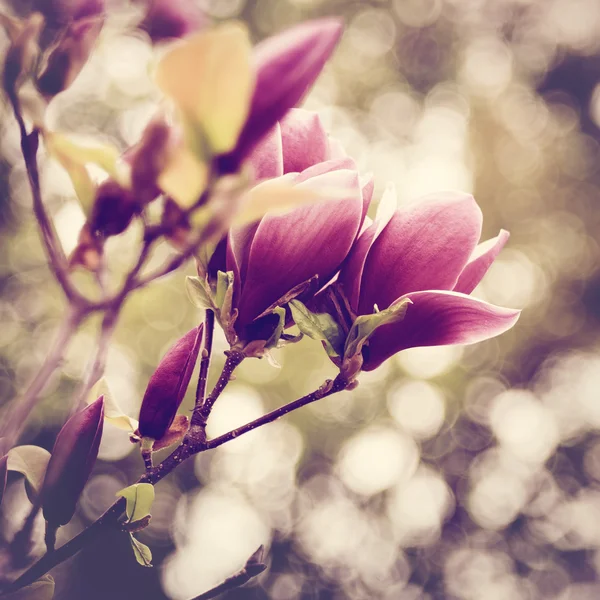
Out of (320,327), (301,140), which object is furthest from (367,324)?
(301,140)

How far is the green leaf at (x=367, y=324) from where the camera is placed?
1.19 feet

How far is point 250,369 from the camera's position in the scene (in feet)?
14.5

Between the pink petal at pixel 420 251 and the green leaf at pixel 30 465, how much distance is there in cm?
22

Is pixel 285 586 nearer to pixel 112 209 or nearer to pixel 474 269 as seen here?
pixel 474 269

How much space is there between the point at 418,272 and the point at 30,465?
0.26m

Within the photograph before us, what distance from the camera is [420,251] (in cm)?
39

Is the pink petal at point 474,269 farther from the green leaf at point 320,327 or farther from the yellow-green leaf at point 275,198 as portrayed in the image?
the yellow-green leaf at point 275,198

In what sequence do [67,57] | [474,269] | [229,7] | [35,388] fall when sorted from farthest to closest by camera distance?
1. [229,7]
2. [474,269]
3. [67,57]
4. [35,388]

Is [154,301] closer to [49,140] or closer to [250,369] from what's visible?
[250,369]

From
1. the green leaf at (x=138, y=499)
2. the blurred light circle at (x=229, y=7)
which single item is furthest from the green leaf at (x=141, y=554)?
the blurred light circle at (x=229, y=7)

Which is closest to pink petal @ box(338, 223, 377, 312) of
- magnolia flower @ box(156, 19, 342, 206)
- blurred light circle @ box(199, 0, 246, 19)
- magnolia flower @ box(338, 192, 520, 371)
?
magnolia flower @ box(338, 192, 520, 371)

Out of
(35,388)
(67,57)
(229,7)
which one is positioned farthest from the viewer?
(229,7)

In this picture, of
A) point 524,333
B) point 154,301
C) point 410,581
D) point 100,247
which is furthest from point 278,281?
point 410,581

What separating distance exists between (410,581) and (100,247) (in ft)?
21.1
